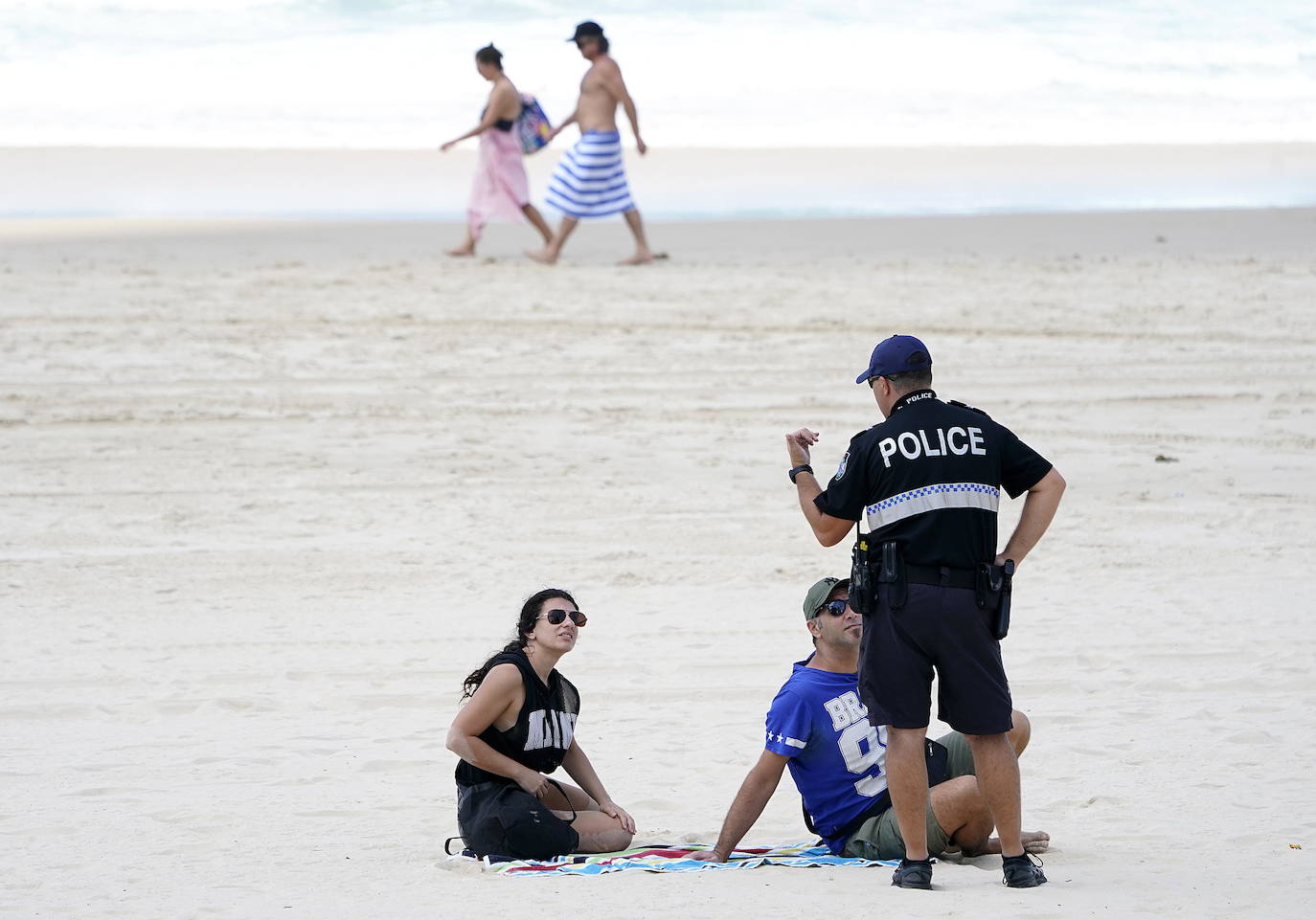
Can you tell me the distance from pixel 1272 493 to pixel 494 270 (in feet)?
23.9

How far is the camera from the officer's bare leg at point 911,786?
449 cm

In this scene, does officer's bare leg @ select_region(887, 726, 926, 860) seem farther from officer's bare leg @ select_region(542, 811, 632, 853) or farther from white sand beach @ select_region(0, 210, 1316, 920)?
officer's bare leg @ select_region(542, 811, 632, 853)

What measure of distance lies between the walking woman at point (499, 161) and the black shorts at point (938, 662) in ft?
36.7

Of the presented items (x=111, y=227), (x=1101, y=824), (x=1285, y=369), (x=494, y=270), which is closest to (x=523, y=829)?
(x=1101, y=824)

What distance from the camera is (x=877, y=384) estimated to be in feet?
15.0

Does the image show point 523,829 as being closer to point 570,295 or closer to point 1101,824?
point 1101,824

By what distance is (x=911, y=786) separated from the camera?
14.8 feet

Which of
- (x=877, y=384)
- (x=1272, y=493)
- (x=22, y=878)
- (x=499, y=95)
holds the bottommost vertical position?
(x=22, y=878)

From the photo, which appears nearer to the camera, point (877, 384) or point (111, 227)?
point (877, 384)

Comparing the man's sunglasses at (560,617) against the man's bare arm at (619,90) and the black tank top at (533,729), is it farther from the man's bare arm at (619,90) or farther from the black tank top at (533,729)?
the man's bare arm at (619,90)

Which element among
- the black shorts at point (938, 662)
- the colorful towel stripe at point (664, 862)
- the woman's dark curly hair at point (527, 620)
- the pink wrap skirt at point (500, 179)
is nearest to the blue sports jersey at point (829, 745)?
the colorful towel stripe at point (664, 862)

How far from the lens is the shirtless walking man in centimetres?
1469

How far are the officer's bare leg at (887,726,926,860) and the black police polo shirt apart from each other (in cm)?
49

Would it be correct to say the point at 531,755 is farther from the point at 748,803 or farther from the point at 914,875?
the point at 914,875
